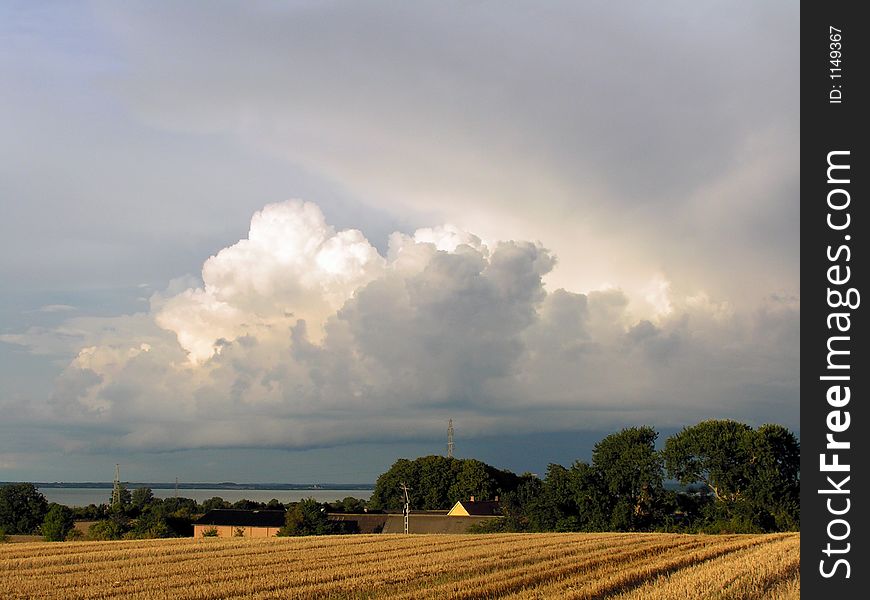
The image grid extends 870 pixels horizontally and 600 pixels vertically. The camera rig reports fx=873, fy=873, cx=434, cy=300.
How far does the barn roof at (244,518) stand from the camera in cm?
10450

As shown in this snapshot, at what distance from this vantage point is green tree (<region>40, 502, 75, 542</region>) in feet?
315

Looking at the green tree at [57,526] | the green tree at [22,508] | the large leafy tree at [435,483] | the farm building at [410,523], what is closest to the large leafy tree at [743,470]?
the farm building at [410,523]

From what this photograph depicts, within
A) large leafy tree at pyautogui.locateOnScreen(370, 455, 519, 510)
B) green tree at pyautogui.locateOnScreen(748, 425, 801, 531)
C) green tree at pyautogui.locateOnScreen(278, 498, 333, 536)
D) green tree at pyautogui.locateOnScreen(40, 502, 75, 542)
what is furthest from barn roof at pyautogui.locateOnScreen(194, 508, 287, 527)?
green tree at pyautogui.locateOnScreen(748, 425, 801, 531)

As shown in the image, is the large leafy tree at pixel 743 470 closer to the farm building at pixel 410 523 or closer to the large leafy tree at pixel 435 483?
the farm building at pixel 410 523

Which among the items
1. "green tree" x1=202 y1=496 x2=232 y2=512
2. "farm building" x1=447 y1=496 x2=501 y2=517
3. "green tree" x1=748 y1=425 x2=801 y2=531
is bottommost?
"green tree" x1=202 y1=496 x2=232 y2=512

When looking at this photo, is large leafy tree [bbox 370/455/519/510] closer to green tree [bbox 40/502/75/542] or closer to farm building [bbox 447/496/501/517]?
farm building [bbox 447/496/501/517]

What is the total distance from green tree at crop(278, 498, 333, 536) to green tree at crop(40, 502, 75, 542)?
86.1 feet

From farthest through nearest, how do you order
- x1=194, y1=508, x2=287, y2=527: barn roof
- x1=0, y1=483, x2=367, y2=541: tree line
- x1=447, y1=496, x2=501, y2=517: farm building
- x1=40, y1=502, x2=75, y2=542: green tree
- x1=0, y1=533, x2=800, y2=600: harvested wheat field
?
1. x1=447, y1=496, x2=501, y2=517: farm building
2. x1=194, y1=508, x2=287, y2=527: barn roof
3. x1=40, y1=502, x2=75, y2=542: green tree
4. x1=0, y1=483, x2=367, y2=541: tree line
5. x1=0, y1=533, x2=800, y2=600: harvested wheat field

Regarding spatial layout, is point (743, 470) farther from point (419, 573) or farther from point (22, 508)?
point (22, 508)

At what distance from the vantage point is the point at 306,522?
295ft

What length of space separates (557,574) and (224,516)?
86.5 metres
